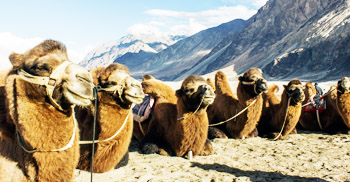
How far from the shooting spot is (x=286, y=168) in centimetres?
538

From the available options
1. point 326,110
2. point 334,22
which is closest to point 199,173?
point 326,110

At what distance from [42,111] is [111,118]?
4.07 feet

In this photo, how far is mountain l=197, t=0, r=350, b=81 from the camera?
44.4m

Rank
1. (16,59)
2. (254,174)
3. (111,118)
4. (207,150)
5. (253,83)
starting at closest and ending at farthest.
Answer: (16,59) < (111,118) < (254,174) < (207,150) < (253,83)

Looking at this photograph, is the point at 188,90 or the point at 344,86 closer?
the point at 188,90

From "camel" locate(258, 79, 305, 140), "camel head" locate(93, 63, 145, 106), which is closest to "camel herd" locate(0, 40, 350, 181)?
"camel head" locate(93, 63, 145, 106)

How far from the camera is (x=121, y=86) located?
351cm

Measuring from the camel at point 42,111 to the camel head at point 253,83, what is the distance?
5.20 m

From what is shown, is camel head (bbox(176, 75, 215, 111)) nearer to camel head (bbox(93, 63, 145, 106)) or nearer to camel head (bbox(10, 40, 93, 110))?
camel head (bbox(93, 63, 145, 106))

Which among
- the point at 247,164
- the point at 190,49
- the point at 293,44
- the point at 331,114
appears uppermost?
the point at 190,49

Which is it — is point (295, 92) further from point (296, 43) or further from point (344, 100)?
point (296, 43)

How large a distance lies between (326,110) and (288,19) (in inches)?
2661

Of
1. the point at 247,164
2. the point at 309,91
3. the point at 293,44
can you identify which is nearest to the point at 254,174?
the point at 247,164

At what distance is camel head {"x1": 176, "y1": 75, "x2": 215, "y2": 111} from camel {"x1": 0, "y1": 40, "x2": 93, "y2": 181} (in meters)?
2.92
